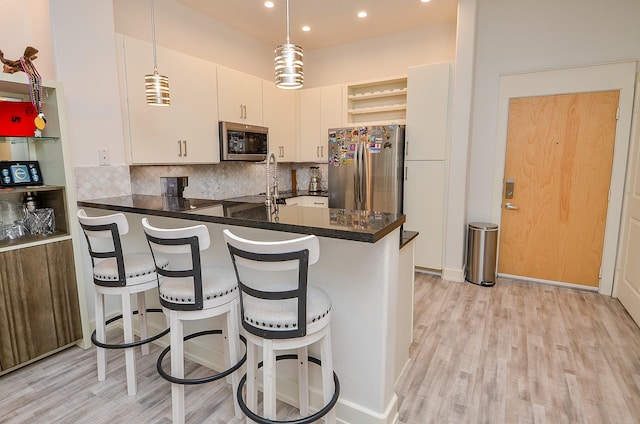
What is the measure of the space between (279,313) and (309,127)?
3.69 meters

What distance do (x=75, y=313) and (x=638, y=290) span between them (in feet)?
14.7

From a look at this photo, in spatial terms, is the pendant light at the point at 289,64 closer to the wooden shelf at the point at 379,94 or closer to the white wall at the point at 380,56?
the wooden shelf at the point at 379,94

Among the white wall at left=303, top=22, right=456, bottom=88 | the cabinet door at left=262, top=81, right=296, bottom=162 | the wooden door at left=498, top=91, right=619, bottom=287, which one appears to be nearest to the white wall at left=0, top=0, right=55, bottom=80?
the cabinet door at left=262, top=81, right=296, bottom=162

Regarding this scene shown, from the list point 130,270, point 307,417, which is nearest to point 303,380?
point 307,417

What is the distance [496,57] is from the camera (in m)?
3.67

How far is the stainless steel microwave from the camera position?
11.7ft

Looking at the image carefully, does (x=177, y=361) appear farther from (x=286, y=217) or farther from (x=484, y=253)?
(x=484, y=253)

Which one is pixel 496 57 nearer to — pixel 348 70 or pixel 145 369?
pixel 348 70

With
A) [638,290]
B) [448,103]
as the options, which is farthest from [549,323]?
[448,103]

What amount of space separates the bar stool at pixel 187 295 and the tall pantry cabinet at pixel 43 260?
45.0 inches

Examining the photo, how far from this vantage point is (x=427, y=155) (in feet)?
12.7

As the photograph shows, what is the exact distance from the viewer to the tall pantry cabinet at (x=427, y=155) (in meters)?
3.72

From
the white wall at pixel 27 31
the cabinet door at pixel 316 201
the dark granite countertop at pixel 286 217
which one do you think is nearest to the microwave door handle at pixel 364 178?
the cabinet door at pixel 316 201

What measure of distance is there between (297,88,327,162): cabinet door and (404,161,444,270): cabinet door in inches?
52.0
